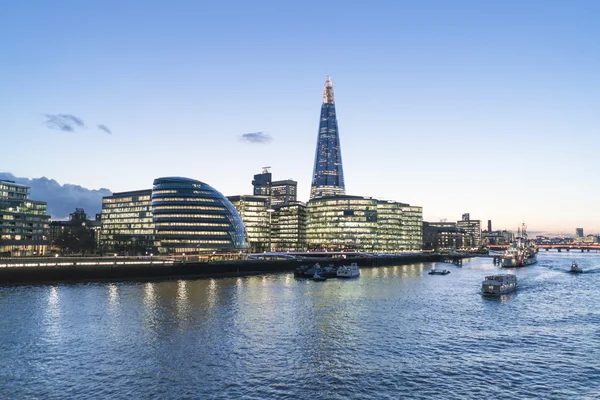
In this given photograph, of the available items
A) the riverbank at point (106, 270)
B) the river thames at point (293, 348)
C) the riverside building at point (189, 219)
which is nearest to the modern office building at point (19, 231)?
the riverside building at point (189, 219)

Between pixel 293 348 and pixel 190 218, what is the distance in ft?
480

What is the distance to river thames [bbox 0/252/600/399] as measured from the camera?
3506cm

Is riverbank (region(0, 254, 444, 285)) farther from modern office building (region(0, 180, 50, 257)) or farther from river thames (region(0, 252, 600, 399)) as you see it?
modern office building (region(0, 180, 50, 257))

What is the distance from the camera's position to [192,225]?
186m

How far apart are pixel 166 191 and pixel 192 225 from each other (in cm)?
1835

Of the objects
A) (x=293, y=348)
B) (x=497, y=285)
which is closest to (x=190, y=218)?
(x=497, y=285)

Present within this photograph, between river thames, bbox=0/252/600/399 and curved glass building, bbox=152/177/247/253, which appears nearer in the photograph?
river thames, bbox=0/252/600/399

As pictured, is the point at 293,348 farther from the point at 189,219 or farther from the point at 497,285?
the point at 189,219

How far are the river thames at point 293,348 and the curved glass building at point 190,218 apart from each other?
104209 mm

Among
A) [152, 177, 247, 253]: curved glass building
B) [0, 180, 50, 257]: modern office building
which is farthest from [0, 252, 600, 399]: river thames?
[0, 180, 50, 257]: modern office building

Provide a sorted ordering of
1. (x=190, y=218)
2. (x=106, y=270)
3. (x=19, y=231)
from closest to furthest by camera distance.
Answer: (x=106, y=270), (x=190, y=218), (x=19, y=231)

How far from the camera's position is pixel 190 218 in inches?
7313

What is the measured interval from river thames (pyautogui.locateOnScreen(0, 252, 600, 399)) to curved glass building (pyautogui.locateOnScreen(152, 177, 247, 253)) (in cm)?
10421

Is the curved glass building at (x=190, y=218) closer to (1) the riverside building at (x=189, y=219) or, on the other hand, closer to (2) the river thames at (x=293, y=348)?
(1) the riverside building at (x=189, y=219)
